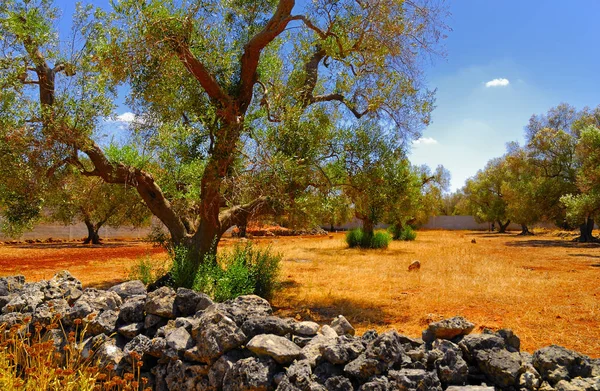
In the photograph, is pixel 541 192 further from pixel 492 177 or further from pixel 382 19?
pixel 382 19

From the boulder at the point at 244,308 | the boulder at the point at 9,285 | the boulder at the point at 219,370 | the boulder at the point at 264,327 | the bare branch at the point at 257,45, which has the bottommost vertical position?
the boulder at the point at 219,370

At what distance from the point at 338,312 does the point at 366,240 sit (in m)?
16.5

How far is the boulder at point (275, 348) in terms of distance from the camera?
3949mm

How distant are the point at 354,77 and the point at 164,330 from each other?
7.37 meters

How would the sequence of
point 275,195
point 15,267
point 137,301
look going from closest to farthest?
point 137,301, point 275,195, point 15,267

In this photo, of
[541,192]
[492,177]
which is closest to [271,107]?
[541,192]

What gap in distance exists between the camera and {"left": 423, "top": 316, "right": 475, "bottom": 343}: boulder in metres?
4.10

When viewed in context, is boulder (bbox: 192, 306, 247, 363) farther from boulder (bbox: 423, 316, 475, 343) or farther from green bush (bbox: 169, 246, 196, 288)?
green bush (bbox: 169, 246, 196, 288)

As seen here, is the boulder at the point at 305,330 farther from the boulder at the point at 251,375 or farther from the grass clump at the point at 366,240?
the grass clump at the point at 366,240

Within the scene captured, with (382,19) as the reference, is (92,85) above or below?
below

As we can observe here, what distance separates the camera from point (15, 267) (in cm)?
1418

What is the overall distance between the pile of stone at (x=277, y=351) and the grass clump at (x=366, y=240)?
63.2ft

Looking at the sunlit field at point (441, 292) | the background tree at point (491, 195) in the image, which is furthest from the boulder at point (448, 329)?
the background tree at point (491, 195)

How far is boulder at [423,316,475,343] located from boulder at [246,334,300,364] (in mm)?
1353
